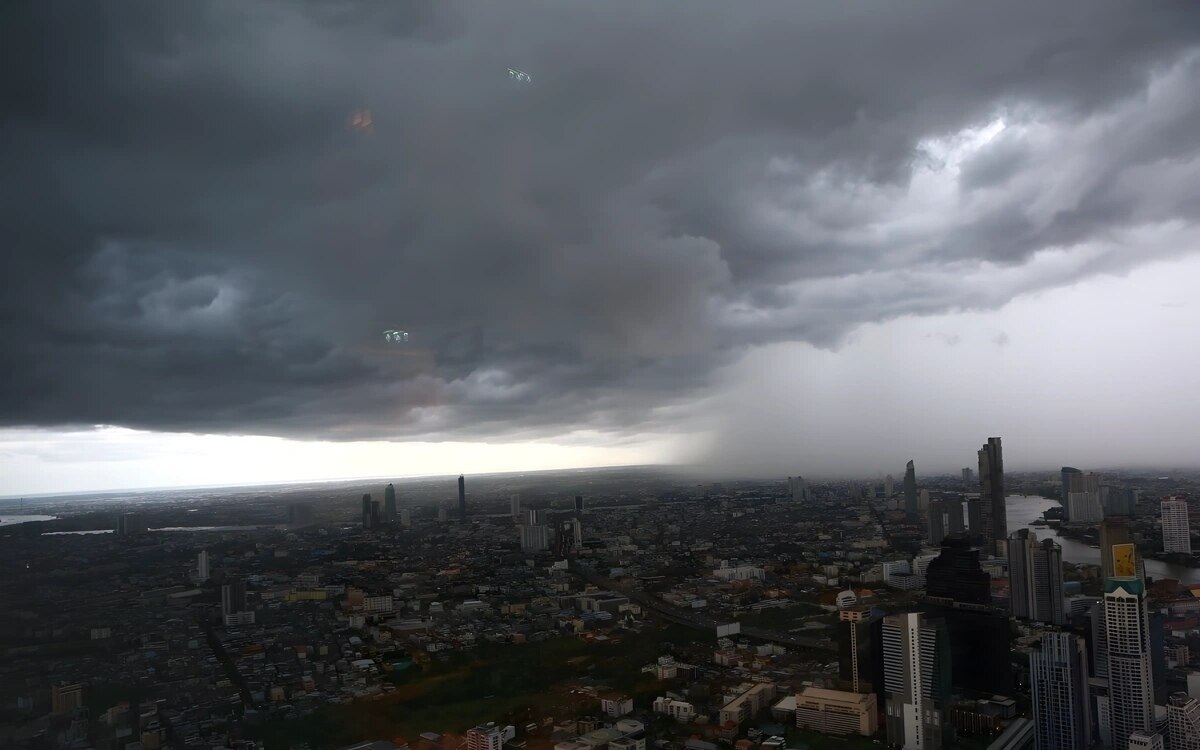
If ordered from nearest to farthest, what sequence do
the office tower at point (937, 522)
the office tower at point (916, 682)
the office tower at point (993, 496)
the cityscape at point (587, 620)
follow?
the cityscape at point (587, 620)
the office tower at point (916, 682)
the office tower at point (993, 496)
the office tower at point (937, 522)

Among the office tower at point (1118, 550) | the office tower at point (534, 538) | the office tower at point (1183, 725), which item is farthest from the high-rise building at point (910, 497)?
the office tower at point (534, 538)

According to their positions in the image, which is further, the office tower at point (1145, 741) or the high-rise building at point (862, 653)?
the high-rise building at point (862, 653)

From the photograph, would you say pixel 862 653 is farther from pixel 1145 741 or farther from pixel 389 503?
pixel 389 503

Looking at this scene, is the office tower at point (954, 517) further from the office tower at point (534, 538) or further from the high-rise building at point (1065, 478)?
the office tower at point (534, 538)

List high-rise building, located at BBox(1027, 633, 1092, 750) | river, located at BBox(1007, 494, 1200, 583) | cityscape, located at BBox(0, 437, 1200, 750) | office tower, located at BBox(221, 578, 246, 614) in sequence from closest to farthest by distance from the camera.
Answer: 1. cityscape, located at BBox(0, 437, 1200, 750)
2. high-rise building, located at BBox(1027, 633, 1092, 750)
3. office tower, located at BBox(221, 578, 246, 614)
4. river, located at BBox(1007, 494, 1200, 583)

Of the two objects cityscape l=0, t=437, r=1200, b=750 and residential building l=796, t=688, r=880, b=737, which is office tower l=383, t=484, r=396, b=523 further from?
residential building l=796, t=688, r=880, b=737

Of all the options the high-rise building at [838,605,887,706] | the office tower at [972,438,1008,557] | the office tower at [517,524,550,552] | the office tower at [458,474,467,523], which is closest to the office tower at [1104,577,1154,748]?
the high-rise building at [838,605,887,706]

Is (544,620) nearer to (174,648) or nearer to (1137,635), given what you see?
(174,648)

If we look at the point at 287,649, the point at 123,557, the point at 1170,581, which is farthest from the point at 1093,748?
the point at 123,557
